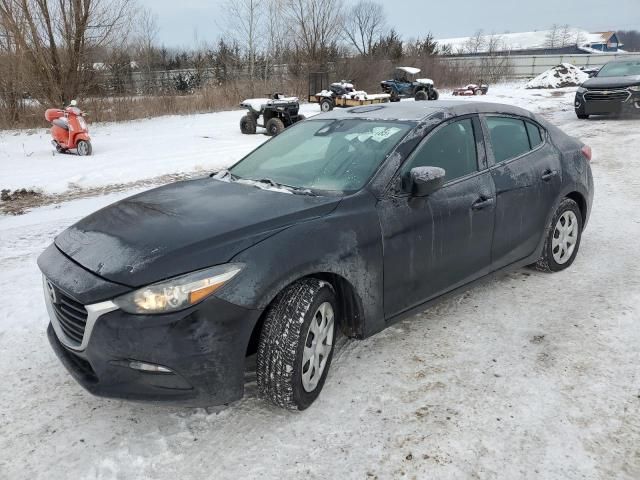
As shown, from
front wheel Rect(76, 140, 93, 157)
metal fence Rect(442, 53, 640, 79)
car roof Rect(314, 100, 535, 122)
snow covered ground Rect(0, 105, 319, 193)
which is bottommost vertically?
snow covered ground Rect(0, 105, 319, 193)

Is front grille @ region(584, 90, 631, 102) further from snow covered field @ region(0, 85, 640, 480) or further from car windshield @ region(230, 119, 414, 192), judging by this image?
car windshield @ region(230, 119, 414, 192)

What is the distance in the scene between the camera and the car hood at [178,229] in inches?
96.3

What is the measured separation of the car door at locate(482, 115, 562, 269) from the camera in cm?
384

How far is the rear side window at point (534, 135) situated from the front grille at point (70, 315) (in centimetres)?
358

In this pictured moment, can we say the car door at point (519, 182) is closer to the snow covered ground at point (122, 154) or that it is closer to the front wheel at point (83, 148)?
the snow covered ground at point (122, 154)

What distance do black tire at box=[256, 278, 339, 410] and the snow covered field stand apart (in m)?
0.19

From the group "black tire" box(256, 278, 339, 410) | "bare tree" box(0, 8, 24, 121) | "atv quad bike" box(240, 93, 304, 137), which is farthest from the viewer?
"bare tree" box(0, 8, 24, 121)

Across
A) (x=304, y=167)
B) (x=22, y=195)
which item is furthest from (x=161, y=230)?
(x=22, y=195)

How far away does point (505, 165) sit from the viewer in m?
3.91

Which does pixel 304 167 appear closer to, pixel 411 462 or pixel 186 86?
pixel 411 462

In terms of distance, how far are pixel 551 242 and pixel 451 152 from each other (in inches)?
58.6

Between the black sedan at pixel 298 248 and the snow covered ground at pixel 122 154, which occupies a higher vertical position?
the black sedan at pixel 298 248

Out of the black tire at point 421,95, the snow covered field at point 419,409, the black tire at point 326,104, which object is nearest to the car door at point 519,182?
the snow covered field at point 419,409

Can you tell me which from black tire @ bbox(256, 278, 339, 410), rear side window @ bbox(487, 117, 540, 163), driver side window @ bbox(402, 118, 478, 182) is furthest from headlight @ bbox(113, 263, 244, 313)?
rear side window @ bbox(487, 117, 540, 163)
